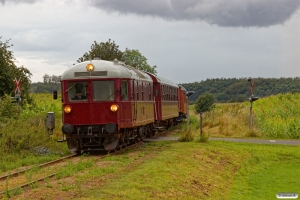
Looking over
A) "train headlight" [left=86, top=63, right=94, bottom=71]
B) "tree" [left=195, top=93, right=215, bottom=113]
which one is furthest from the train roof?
"tree" [left=195, top=93, right=215, bottom=113]

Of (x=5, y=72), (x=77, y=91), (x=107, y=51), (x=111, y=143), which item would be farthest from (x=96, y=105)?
(x=107, y=51)

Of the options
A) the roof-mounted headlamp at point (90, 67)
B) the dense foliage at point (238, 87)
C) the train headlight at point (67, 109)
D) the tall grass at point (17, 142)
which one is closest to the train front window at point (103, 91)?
the roof-mounted headlamp at point (90, 67)

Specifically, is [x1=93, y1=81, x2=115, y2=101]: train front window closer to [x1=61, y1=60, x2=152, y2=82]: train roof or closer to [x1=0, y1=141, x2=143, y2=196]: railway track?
[x1=61, y1=60, x2=152, y2=82]: train roof

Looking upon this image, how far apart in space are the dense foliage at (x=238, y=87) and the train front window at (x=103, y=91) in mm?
92245

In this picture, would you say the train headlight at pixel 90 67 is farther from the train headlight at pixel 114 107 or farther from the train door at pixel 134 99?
the train door at pixel 134 99

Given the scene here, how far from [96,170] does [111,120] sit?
15.2 ft

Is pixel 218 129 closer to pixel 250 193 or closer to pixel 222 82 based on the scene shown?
pixel 250 193

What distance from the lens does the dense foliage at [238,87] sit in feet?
375

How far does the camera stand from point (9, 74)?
33.6 meters

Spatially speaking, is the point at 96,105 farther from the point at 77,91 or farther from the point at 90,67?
the point at 90,67

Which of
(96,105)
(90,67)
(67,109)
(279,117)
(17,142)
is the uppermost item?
(90,67)

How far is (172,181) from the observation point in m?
13.1

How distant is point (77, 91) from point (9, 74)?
1611 cm

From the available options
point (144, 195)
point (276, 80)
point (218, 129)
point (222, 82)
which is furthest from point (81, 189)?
point (222, 82)
